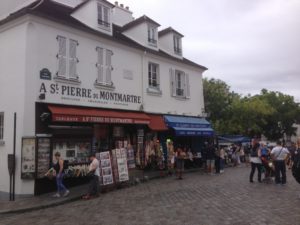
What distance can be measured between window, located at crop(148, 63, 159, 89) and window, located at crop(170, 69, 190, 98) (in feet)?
4.05

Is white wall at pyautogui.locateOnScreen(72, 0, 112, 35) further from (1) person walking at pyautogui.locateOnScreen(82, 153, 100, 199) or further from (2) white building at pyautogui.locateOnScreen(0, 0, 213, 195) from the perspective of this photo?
(1) person walking at pyautogui.locateOnScreen(82, 153, 100, 199)

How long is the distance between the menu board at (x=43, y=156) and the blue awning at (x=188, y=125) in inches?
297

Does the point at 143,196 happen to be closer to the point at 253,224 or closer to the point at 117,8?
the point at 253,224

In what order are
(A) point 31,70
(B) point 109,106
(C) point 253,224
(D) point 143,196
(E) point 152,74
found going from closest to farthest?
1. (C) point 253,224
2. (D) point 143,196
3. (A) point 31,70
4. (B) point 109,106
5. (E) point 152,74

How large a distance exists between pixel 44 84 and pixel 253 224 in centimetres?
910

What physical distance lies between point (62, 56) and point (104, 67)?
2.34 m

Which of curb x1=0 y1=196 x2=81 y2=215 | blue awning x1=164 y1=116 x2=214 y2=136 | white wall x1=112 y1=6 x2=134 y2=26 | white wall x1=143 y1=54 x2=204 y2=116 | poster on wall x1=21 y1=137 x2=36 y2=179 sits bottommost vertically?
curb x1=0 y1=196 x2=81 y2=215

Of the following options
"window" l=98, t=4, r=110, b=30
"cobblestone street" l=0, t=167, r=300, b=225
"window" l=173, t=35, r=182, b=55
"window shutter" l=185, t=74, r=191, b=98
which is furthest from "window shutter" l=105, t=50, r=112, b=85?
"window shutter" l=185, t=74, r=191, b=98

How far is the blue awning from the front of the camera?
19141 mm

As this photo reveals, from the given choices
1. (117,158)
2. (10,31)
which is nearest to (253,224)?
→ (117,158)

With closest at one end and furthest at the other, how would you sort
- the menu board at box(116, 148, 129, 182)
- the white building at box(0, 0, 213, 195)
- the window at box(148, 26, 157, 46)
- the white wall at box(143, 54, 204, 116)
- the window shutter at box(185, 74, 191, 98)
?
the white building at box(0, 0, 213, 195)
the menu board at box(116, 148, 129, 182)
the white wall at box(143, 54, 204, 116)
the window at box(148, 26, 157, 46)
the window shutter at box(185, 74, 191, 98)

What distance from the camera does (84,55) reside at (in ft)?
49.9

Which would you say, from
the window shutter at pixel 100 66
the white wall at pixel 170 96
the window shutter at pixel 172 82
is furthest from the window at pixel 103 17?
the window shutter at pixel 172 82

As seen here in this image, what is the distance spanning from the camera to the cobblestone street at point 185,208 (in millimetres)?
8250
